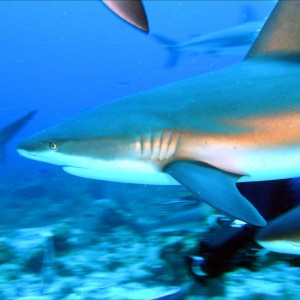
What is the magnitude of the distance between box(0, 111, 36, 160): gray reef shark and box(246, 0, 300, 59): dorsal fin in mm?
2961

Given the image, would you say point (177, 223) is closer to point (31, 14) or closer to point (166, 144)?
point (166, 144)

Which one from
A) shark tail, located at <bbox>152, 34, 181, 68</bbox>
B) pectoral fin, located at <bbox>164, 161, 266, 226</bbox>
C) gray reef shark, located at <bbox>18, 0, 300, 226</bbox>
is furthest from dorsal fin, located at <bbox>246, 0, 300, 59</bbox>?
shark tail, located at <bbox>152, 34, 181, 68</bbox>

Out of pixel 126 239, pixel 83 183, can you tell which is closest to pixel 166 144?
pixel 126 239

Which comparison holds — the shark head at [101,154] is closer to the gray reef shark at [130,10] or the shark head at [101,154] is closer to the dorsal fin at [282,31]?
the gray reef shark at [130,10]

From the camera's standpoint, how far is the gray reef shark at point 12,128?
16.1ft

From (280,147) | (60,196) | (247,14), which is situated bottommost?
(280,147)

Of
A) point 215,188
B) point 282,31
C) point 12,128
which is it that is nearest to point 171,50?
point 12,128

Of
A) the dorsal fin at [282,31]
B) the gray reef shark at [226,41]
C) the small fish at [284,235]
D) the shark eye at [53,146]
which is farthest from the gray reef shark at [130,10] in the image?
the gray reef shark at [226,41]

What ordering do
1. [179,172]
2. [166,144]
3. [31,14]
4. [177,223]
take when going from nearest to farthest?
1. [179,172]
2. [166,144]
3. [177,223]
4. [31,14]

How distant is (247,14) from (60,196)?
24.7ft

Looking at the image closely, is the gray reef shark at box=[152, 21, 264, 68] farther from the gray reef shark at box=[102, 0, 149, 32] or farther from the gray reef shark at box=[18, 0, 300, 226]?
the gray reef shark at box=[102, 0, 149, 32]

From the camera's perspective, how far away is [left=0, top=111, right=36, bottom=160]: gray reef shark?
4.90 meters

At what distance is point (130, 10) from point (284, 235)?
5.21 feet

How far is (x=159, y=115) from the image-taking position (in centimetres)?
237
